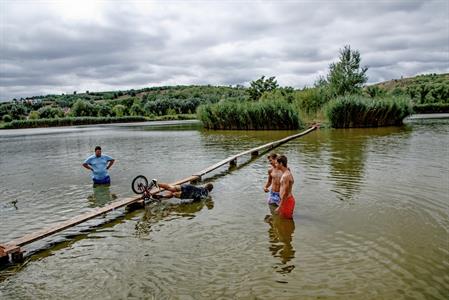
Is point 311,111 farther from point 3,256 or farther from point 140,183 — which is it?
point 3,256

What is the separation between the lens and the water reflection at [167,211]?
8.72m

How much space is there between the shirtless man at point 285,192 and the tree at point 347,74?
50.8 m

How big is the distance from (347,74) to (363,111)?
21735 mm

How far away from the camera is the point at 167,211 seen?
9.88 meters

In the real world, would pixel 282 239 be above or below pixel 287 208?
below

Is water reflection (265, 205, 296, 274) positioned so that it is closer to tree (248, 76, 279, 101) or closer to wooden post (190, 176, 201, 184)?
wooden post (190, 176, 201, 184)

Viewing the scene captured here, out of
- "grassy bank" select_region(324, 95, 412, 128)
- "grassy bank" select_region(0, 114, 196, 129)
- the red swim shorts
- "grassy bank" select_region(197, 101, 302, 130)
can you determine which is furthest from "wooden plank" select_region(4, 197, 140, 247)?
"grassy bank" select_region(0, 114, 196, 129)

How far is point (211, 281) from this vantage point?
5.83 m

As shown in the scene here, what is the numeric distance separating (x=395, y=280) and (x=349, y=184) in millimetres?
6558

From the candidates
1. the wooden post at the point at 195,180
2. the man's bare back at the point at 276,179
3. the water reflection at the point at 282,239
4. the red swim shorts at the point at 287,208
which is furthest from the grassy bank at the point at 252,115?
the water reflection at the point at 282,239

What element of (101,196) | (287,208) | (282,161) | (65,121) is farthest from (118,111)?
(287,208)

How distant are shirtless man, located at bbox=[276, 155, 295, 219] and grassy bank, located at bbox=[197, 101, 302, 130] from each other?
98.2 ft

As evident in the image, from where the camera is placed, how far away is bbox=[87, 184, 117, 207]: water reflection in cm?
1101

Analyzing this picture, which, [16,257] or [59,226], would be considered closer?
[16,257]
